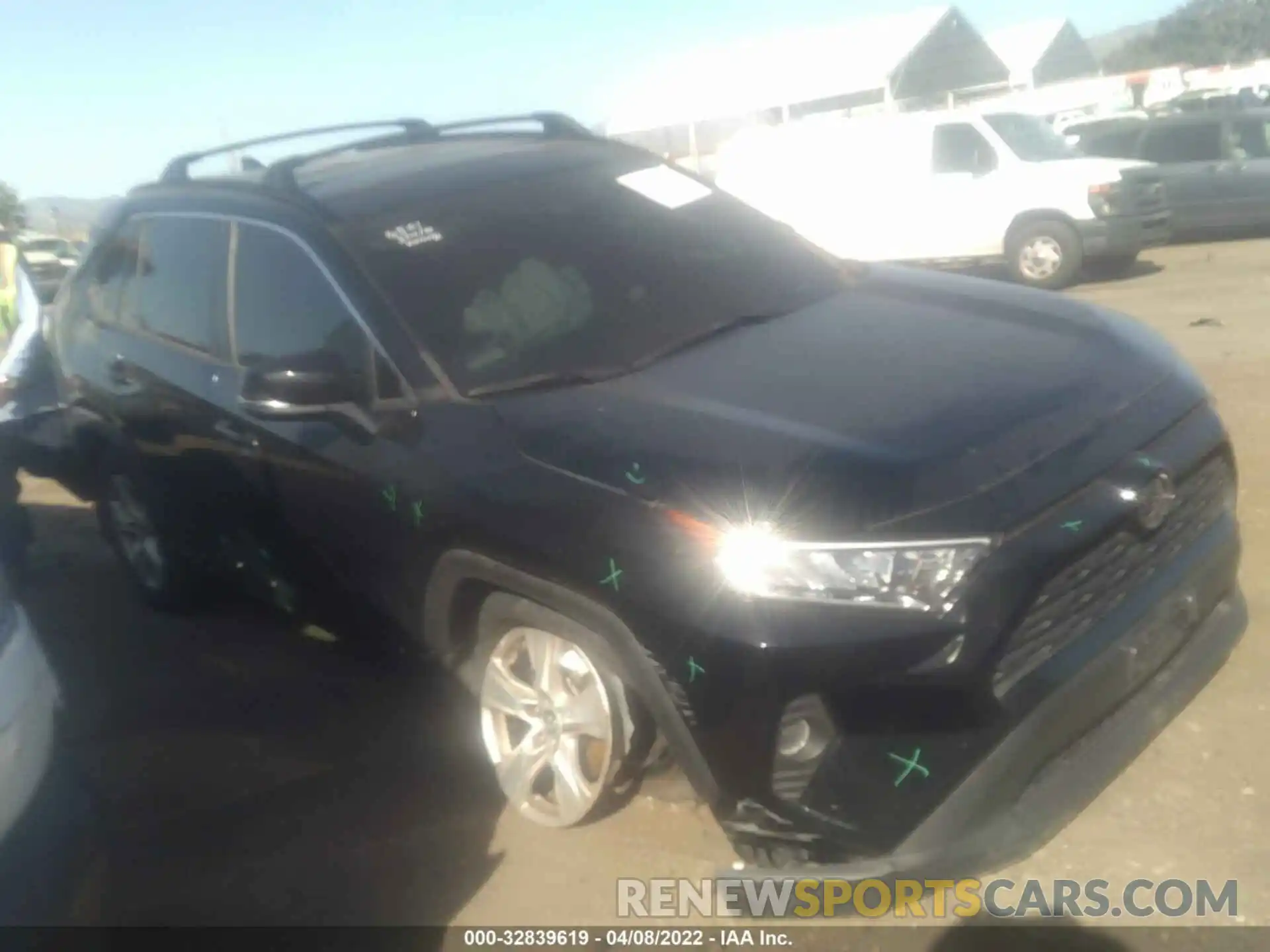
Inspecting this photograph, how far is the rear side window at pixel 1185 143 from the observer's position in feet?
45.8

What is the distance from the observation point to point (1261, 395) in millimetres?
6715

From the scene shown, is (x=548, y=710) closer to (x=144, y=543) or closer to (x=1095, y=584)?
(x=1095, y=584)

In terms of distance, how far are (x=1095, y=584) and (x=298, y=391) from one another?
6.97 ft

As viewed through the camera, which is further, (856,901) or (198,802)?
(198,802)

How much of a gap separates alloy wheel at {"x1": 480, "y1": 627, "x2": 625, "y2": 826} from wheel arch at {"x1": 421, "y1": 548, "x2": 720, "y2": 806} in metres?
0.14

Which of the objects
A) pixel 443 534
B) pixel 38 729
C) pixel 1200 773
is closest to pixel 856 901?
pixel 1200 773

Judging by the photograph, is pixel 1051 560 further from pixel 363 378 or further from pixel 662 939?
pixel 363 378

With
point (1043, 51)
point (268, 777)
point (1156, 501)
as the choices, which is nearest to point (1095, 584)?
point (1156, 501)

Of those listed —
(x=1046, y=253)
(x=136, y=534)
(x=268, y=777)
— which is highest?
(x=1046, y=253)

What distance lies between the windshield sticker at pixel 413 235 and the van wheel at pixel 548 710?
120 cm

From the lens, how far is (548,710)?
3336 mm

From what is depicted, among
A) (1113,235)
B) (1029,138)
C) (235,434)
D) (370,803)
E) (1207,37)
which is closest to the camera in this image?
(370,803)

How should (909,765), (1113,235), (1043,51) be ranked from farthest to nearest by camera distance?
(1043,51) < (1113,235) < (909,765)

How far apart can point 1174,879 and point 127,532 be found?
454 centimetres
